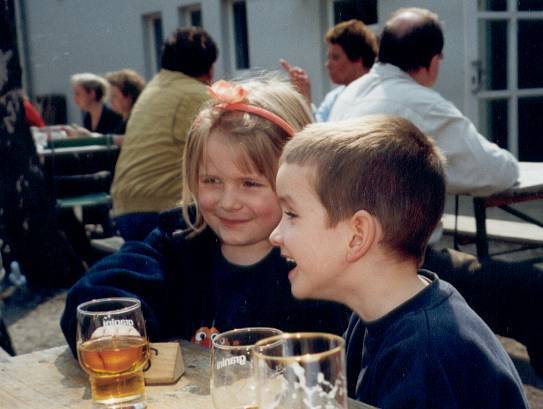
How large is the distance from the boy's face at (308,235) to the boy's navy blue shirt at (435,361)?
0.46 ft

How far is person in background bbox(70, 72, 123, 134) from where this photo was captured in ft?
25.1

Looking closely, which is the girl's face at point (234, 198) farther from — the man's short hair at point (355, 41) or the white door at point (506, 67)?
the white door at point (506, 67)

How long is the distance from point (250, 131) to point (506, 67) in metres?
6.43

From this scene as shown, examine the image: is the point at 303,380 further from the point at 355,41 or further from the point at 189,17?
the point at 189,17

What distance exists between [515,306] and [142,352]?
6.54 feet

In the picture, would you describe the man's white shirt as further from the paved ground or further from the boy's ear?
the boy's ear

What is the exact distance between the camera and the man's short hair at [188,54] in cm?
452

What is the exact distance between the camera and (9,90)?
5641 mm

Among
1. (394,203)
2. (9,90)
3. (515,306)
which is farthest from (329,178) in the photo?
(9,90)

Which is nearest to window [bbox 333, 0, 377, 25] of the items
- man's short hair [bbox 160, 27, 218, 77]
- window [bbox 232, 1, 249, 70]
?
window [bbox 232, 1, 249, 70]

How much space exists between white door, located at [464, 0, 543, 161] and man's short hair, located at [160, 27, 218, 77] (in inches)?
138

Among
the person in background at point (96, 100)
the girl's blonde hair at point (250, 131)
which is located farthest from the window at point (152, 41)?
the girl's blonde hair at point (250, 131)

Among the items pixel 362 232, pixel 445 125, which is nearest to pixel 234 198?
pixel 362 232

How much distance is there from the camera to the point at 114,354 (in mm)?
1269
